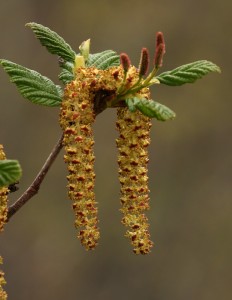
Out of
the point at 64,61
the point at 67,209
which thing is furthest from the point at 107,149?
the point at 64,61

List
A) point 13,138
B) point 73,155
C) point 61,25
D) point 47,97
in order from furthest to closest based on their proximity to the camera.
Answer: point 61,25 → point 13,138 → point 47,97 → point 73,155

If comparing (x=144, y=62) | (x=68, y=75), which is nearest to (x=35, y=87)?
(x=68, y=75)

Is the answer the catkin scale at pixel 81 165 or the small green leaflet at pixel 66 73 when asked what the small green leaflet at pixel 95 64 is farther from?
the catkin scale at pixel 81 165

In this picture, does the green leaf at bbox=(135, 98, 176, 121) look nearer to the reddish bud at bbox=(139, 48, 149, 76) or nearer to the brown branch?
the reddish bud at bbox=(139, 48, 149, 76)

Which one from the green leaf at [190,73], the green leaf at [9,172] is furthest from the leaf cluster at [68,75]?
the green leaf at [9,172]

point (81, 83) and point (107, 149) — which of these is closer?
point (81, 83)

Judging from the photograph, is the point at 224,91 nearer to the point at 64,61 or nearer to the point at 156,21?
the point at 156,21
